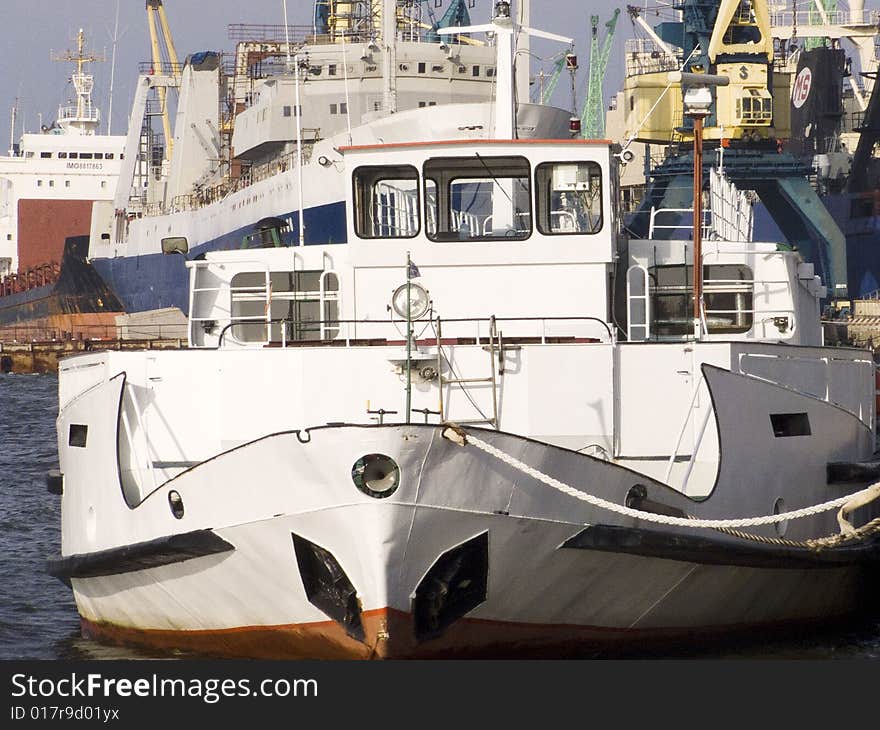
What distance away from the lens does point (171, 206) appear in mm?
80938

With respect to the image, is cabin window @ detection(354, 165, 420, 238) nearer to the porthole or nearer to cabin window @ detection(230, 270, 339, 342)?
cabin window @ detection(230, 270, 339, 342)

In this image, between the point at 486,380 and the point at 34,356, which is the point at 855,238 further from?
the point at 486,380

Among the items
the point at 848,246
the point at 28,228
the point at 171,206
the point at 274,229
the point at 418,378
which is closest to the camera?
the point at 418,378

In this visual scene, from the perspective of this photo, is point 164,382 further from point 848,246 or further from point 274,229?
point 848,246

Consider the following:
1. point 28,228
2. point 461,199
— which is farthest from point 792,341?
point 28,228

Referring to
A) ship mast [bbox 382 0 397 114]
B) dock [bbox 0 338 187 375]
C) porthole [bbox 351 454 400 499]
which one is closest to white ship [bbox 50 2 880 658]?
porthole [bbox 351 454 400 499]

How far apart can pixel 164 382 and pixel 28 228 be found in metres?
98.6

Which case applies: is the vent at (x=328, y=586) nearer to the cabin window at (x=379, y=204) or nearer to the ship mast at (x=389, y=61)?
the cabin window at (x=379, y=204)

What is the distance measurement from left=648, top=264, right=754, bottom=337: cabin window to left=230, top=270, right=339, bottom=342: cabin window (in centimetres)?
328

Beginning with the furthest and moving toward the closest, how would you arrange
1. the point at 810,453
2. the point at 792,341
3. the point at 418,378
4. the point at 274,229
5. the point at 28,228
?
the point at 28,228
the point at 274,229
the point at 792,341
the point at 810,453
the point at 418,378

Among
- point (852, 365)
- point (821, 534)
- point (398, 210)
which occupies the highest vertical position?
point (398, 210)

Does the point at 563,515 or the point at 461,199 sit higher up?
the point at 461,199

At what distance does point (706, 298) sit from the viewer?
16125 millimetres

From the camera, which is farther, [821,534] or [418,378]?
[821,534]
